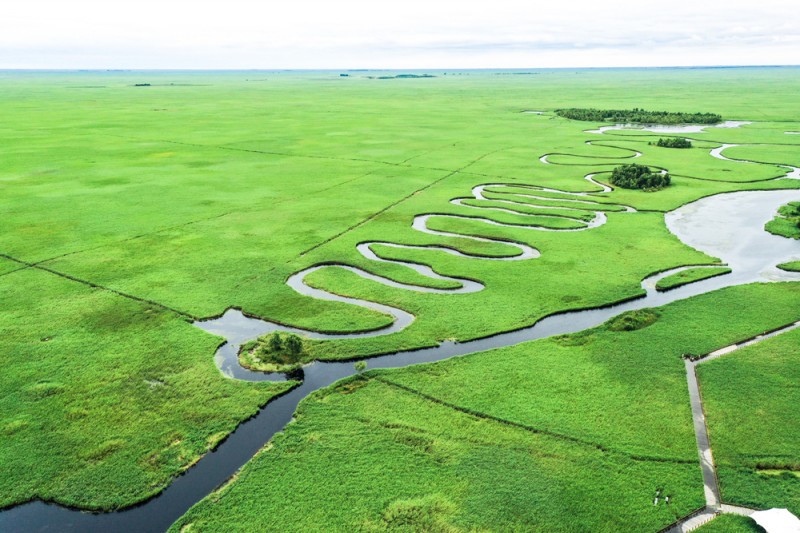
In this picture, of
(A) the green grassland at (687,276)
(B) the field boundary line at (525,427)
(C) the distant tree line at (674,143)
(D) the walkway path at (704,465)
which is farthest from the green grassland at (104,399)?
(C) the distant tree line at (674,143)

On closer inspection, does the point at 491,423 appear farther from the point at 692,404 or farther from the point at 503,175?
the point at 503,175

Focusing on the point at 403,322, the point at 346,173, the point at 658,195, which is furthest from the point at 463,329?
the point at 346,173

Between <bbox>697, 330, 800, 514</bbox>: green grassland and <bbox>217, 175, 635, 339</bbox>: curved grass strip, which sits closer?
<bbox>697, 330, 800, 514</bbox>: green grassland

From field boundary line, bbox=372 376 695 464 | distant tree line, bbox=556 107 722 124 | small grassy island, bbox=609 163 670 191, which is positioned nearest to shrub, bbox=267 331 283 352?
field boundary line, bbox=372 376 695 464

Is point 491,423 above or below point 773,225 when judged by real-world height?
below

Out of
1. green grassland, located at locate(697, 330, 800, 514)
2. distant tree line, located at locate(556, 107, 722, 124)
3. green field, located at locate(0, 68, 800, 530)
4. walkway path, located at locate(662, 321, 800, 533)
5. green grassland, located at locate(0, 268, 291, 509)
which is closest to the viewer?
walkway path, located at locate(662, 321, 800, 533)

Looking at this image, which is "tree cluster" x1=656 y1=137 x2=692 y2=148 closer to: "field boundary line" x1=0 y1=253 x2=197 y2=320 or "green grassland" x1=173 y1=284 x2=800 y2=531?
"green grassland" x1=173 y1=284 x2=800 y2=531

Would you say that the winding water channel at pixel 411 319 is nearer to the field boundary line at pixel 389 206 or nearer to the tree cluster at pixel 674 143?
the field boundary line at pixel 389 206
